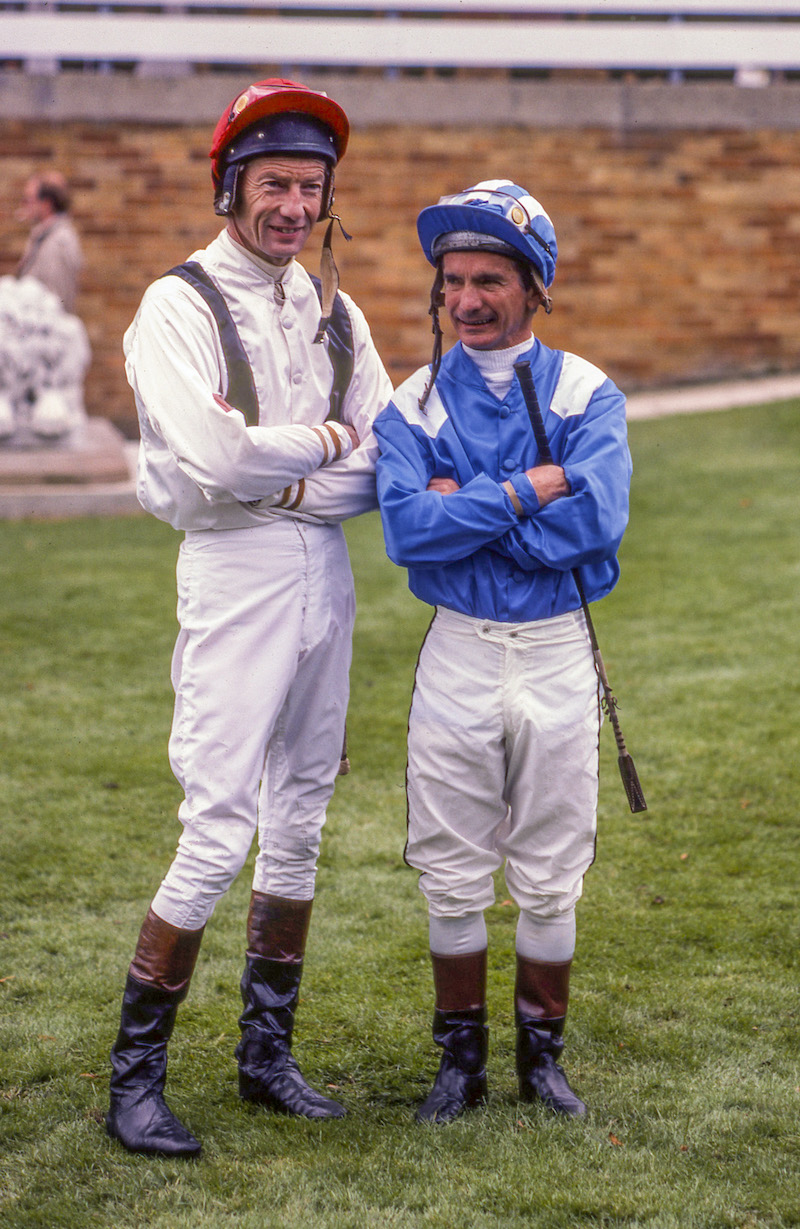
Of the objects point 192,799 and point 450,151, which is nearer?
point 192,799

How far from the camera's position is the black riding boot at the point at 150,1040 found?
2.82m

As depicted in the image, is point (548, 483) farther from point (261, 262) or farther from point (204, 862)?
point (204, 862)

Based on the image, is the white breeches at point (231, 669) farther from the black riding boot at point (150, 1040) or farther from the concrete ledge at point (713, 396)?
the concrete ledge at point (713, 396)

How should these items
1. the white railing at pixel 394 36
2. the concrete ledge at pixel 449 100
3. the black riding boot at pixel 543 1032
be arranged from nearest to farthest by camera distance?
A: the black riding boot at pixel 543 1032 < the concrete ledge at pixel 449 100 < the white railing at pixel 394 36

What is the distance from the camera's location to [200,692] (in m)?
2.83

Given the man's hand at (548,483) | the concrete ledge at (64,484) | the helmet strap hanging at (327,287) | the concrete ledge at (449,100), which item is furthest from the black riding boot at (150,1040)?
the concrete ledge at (449,100)

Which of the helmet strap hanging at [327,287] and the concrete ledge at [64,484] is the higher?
the helmet strap hanging at [327,287]

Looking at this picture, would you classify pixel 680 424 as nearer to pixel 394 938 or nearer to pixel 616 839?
pixel 616 839

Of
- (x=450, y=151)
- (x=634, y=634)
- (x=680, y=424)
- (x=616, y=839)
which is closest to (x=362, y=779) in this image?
(x=616, y=839)

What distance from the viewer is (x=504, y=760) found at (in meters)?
2.93

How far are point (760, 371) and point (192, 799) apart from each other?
42.9ft

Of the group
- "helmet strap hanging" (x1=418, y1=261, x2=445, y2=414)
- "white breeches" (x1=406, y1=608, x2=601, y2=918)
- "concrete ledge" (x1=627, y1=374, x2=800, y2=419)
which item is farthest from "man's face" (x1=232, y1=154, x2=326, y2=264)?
"concrete ledge" (x1=627, y1=374, x2=800, y2=419)

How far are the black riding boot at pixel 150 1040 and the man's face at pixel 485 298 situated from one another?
1.40 metres

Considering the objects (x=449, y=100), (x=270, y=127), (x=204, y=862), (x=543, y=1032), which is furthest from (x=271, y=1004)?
(x=449, y=100)
